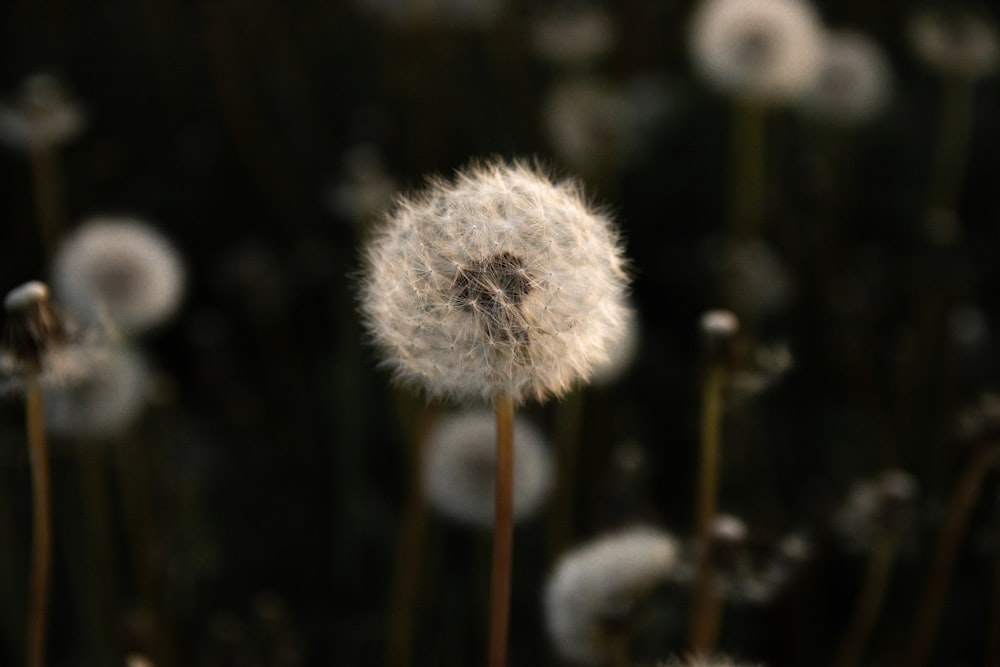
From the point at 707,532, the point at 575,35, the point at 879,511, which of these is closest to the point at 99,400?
the point at 707,532

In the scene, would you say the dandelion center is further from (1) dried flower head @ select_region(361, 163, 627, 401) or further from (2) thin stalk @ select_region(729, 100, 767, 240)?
(2) thin stalk @ select_region(729, 100, 767, 240)

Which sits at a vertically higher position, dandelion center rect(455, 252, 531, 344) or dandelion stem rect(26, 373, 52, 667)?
dandelion center rect(455, 252, 531, 344)

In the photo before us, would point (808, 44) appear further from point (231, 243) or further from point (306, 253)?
point (231, 243)

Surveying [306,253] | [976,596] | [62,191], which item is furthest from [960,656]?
[62,191]

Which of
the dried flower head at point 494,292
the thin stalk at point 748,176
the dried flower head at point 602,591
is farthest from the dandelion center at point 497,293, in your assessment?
the thin stalk at point 748,176

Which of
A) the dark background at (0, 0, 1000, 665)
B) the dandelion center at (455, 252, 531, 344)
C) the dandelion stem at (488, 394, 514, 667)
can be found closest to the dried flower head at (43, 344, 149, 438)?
the dark background at (0, 0, 1000, 665)

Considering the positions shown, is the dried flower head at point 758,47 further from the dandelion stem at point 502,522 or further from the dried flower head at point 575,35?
the dandelion stem at point 502,522
